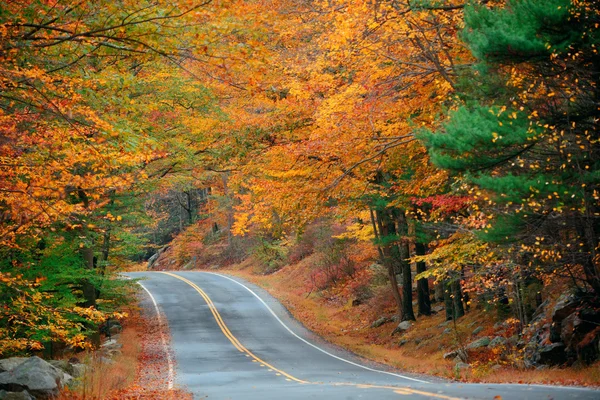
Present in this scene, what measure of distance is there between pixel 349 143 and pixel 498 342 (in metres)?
7.69

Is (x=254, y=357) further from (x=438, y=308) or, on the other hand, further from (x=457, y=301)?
(x=438, y=308)

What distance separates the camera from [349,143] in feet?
52.0

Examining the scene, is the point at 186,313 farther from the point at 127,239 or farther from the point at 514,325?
the point at 514,325

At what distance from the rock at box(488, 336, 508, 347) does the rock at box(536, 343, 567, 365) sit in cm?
271

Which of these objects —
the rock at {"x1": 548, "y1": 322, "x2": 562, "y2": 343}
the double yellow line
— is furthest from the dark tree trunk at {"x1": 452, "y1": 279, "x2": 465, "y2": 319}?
the double yellow line

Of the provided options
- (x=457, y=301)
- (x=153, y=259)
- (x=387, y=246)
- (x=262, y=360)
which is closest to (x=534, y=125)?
(x=262, y=360)

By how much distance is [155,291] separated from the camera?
3872 centimetres

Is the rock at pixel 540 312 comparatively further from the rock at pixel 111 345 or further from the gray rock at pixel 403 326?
the rock at pixel 111 345

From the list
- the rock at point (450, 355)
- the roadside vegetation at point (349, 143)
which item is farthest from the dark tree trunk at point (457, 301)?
the rock at point (450, 355)

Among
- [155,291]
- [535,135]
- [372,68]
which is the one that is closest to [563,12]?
[535,135]

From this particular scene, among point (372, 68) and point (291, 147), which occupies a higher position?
point (372, 68)

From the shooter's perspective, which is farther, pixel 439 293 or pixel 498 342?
pixel 439 293

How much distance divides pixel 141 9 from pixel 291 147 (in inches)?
397

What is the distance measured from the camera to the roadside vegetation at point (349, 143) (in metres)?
9.14
